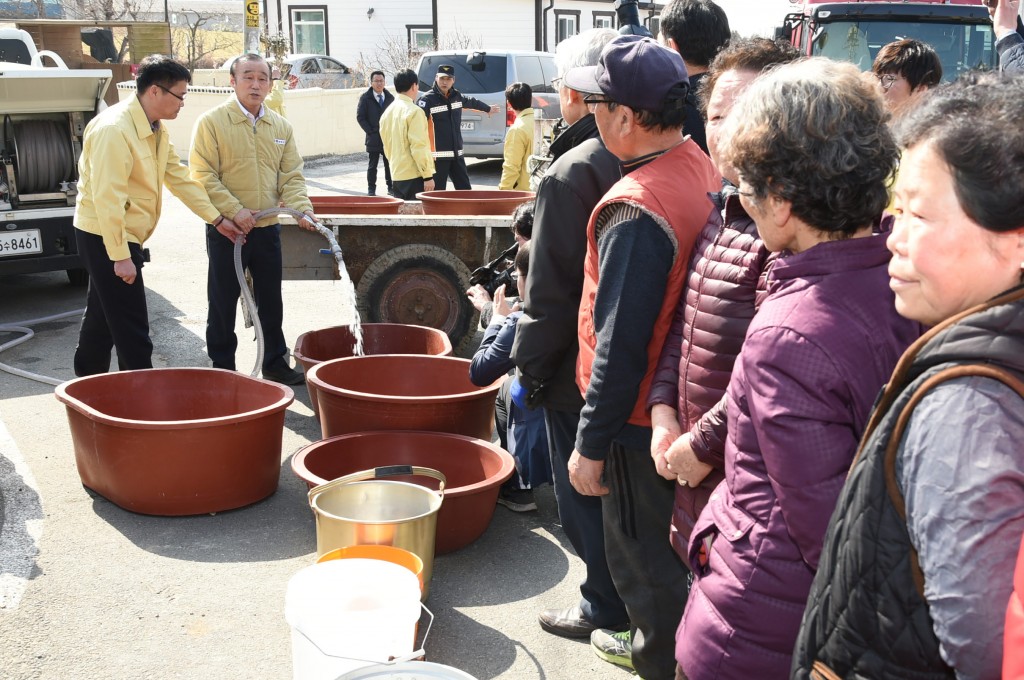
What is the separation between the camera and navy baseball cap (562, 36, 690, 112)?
8.43ft

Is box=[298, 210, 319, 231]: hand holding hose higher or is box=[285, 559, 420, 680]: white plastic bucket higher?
box=[298, 210, 319, 231]: hand holding hose

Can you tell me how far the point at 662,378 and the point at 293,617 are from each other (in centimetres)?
121

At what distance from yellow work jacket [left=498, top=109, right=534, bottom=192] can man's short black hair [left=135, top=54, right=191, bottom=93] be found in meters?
4.45

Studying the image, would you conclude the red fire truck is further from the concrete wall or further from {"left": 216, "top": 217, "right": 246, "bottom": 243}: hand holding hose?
the concrete wall

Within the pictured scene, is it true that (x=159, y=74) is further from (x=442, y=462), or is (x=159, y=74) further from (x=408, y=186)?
(x=408, y=186)

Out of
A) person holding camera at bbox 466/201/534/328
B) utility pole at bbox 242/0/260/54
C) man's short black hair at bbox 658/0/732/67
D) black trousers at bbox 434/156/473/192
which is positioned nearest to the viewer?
man's short black hair at bbox 658/0/732/67

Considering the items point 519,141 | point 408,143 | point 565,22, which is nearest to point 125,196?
point 519,141

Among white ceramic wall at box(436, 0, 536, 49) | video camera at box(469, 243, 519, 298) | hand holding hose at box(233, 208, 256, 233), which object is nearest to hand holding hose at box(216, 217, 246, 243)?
hand holding hose at box(233, 208, 256, 233)

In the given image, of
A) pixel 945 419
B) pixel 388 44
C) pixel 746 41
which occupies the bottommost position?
pixel 945 419

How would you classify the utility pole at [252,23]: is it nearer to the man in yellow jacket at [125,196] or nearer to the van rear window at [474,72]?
the van rear window at [474,72]

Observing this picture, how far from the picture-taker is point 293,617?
268 cm

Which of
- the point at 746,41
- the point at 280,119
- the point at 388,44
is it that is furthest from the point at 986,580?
the point at 388,44

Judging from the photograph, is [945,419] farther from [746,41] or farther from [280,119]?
[280,119]

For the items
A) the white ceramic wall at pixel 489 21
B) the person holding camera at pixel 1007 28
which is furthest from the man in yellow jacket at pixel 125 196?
the white ceramic wall at pixel 489 21
